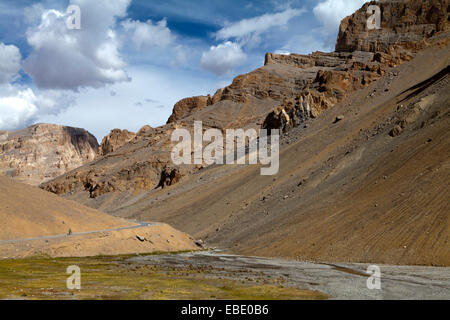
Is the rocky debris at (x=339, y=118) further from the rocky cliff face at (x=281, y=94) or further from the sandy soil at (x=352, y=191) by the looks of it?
the rocky cliff face at (x=281, y=94)

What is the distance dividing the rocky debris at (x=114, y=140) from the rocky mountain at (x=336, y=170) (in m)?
33.9

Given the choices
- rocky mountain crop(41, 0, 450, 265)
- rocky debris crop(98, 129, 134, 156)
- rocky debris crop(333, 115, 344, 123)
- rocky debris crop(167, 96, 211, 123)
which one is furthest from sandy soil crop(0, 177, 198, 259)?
rocky debris crop(98, 129, 134, 156)

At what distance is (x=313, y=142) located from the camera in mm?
69188

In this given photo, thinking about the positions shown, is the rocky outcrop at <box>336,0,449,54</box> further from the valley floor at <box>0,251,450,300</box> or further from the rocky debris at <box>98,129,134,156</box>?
the rocky debris at <box>98,129,134,156</box>

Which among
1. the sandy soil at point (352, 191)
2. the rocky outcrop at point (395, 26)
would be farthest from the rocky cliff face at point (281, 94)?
the sandy soil at point (352, 191)

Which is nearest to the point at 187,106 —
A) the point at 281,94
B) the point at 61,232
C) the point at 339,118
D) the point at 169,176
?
the point at 281,94

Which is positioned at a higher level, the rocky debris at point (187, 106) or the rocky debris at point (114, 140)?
the rocky debris at point (187, 106)

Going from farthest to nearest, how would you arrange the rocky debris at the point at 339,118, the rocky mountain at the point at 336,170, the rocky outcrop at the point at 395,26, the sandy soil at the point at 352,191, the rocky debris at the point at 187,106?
the rocky debris at the point at 187,106 → the rocky outcrop at the point at 395,26 → the rocky debris at the point at 339,118 → the rocky mountain at the point at 336,170 → the sandy soil at the point at 352,191

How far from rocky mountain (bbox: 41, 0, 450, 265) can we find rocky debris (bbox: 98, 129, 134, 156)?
111ft

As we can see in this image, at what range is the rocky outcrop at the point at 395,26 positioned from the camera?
10312 cm

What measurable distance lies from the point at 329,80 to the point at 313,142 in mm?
21676

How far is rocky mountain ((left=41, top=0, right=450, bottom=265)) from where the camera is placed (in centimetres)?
3547

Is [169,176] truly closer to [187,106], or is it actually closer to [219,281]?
[187,106]
